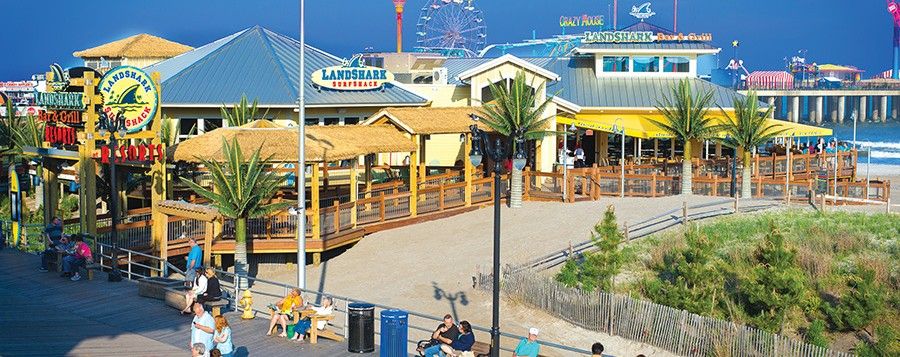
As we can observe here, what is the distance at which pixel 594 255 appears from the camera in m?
27.1

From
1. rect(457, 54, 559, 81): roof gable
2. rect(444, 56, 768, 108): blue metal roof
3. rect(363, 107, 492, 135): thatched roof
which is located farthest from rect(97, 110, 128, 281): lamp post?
rect(444, 56, 768, 108): blue metal roof

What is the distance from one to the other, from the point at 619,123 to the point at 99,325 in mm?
31094

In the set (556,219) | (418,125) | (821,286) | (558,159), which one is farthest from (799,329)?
(558,159)

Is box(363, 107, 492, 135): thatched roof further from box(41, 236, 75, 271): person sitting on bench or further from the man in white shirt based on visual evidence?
the man in white shirt

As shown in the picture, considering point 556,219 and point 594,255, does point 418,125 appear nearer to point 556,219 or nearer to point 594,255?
point 556,219

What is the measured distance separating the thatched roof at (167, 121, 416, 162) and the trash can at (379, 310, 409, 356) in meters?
11.6

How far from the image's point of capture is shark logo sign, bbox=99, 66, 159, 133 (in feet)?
103

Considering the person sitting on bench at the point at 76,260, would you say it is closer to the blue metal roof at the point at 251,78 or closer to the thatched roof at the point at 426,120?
the thatched roof at the point at 426,120

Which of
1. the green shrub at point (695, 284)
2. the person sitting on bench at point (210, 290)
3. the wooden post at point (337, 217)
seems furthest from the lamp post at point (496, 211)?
the wooden post at point (337, 217)

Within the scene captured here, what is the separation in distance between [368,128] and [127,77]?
758cm

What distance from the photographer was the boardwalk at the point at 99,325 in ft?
66.0

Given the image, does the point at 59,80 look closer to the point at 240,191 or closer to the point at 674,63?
the point at 240,191

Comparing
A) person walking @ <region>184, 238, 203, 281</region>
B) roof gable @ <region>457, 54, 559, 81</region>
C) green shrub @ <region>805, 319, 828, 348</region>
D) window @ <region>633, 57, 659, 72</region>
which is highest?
window @ <region>633, 57, 659, 72</region>

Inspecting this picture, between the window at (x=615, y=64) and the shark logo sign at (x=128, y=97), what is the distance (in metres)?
27.3
